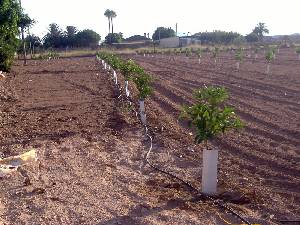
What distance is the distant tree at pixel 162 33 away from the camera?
10506 cm

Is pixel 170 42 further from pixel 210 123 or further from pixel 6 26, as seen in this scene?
pixel 210 123

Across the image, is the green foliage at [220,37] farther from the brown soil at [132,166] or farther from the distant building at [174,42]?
the brown soil at [132,166]

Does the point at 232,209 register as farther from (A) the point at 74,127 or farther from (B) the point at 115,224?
(A) the point at 74,127

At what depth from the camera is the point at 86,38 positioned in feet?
300

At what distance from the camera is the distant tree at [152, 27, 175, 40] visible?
105 metres

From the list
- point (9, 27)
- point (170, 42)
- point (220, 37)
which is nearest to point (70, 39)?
point (170, 42)

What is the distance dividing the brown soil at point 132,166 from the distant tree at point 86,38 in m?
74.0

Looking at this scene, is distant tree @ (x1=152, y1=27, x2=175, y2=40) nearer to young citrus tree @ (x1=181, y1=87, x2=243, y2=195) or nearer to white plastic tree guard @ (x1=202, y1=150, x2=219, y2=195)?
young citrus tree @ (x1=181, y1=87, x2=243, y2=195)

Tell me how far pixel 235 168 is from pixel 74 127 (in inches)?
208

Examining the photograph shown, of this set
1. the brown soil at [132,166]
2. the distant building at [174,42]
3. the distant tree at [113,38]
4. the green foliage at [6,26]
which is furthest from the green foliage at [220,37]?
the brown soil at [132,166]

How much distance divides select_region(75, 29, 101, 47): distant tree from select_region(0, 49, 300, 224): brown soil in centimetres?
7400

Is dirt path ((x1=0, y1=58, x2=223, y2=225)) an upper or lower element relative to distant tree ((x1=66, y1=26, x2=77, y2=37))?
lower

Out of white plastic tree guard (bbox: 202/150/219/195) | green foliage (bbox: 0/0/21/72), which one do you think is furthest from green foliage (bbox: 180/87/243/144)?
green foliage (bbox: 0/0/21/72)

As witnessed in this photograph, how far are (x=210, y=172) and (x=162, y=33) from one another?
100m
